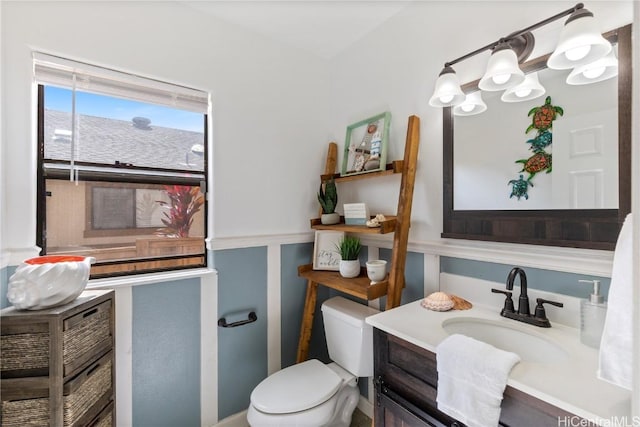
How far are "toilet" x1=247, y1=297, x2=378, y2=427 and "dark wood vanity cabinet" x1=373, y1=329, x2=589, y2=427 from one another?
31 centimetres

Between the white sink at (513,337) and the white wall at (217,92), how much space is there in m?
1.07

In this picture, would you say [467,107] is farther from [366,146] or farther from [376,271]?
[376,271]

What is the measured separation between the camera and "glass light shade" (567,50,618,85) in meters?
0.85

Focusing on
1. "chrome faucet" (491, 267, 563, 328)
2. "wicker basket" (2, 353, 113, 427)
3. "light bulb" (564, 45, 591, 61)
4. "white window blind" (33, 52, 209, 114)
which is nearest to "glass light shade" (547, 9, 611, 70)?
"light bulb" (564, 45, 591, 61)

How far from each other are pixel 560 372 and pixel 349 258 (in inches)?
39.4

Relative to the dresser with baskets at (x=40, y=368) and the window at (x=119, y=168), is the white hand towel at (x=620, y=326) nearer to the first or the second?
the dresser with baskets at (x=40, y=368)

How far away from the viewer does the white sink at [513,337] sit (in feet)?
2.96

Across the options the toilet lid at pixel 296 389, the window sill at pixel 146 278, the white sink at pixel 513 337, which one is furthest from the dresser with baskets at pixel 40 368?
the white sink at pixel 513 337

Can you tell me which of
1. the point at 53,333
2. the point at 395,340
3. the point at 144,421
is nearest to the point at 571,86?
the point at 395,340

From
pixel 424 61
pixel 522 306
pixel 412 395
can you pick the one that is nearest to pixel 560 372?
pixel 522 306

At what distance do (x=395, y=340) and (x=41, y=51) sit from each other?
1.80 m

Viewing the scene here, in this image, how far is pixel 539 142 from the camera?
1.02 m

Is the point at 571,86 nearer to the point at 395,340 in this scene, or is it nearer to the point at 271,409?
the point at 395,340

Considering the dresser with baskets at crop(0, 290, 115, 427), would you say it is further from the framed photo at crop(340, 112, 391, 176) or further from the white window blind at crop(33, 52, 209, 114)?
the framed photo at crop(340, 112, 391, 176)
